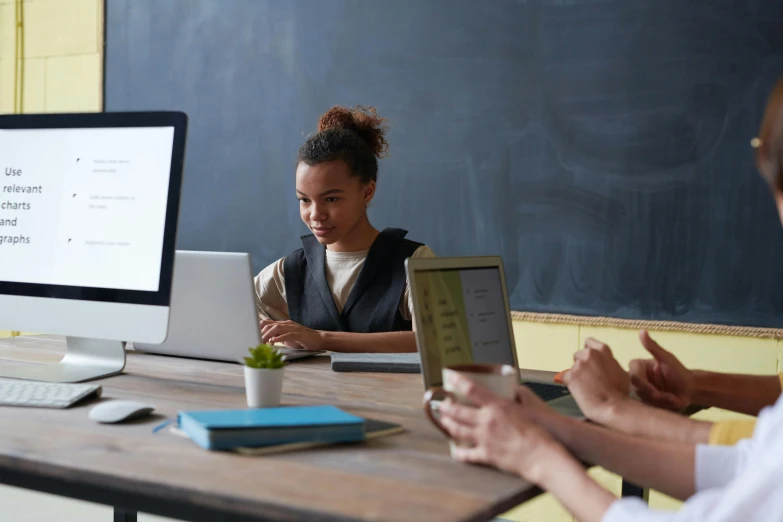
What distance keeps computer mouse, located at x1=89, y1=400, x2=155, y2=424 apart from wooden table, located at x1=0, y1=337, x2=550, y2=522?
0.02 metres

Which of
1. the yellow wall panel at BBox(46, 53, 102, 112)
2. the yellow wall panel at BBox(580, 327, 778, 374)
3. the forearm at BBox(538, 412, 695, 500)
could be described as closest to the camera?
the forearm at BBox(538, 412, 695, 500)

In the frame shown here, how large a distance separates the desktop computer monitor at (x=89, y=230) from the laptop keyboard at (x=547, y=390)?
2.21 feet

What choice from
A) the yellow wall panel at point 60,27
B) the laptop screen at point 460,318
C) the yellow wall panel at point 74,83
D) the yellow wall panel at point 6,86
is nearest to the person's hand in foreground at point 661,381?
the laptop screen at point 460,318

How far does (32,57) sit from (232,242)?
5.13 feet

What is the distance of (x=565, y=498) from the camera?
949mm

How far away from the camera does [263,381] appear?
1337mm

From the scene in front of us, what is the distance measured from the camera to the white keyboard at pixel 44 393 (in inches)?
53.1

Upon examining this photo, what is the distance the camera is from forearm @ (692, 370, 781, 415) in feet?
4.89

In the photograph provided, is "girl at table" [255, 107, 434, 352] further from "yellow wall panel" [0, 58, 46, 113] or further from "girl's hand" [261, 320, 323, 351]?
"yellow wall panel" [0, 58, 46, 113]

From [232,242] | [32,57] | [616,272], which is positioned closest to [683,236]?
[616,272]

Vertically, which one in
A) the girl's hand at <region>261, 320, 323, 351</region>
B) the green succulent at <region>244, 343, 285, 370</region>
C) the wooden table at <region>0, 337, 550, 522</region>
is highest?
the green succulent at <region>244, 343, 285, 370</region>

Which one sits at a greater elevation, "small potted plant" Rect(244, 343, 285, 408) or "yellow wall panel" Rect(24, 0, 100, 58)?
"yellow wall panel" Rect(24, 0, 100, 58)

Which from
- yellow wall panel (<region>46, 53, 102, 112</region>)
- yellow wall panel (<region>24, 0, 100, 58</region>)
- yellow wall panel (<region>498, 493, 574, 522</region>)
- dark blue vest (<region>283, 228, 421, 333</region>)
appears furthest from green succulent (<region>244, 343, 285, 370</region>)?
yellow wall panel (<region>24, 0, 100, 58</region>)

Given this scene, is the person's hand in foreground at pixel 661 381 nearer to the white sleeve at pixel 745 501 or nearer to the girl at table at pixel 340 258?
the white sleeve at pixel 745 501
